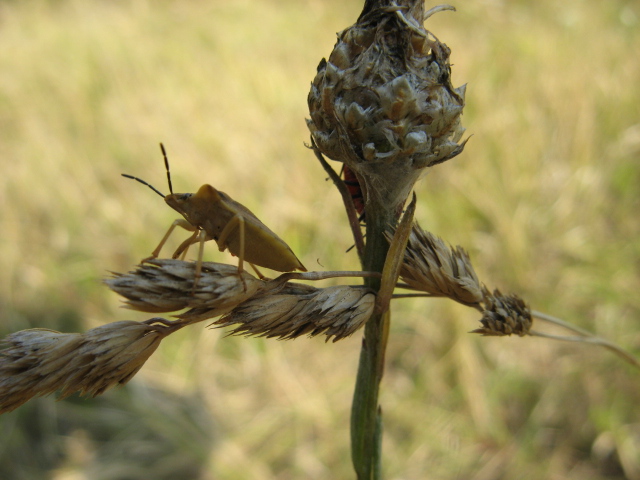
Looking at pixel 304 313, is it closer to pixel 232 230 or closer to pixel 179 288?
pixel 179 288

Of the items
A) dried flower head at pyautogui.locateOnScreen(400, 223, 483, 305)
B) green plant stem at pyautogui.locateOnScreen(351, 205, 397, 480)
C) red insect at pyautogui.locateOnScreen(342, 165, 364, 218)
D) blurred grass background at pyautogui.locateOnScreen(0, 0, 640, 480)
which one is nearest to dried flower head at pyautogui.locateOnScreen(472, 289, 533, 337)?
dried flower head at pyautogui.locateOnScreen(400, 223, 483, 305)

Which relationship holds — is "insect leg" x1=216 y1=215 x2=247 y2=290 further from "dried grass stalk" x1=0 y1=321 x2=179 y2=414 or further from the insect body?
"dried grass stalk" x1=0 y1=321 x2=179 y2=414

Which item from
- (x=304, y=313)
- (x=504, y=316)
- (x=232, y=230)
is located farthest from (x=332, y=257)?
(x=304, y=313)

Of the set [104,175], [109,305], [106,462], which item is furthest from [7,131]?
[106,462]

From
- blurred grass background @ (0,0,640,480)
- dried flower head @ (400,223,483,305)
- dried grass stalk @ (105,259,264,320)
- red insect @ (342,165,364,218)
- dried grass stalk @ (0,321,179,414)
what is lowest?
dried grass stalk @ (0,321,179,414)

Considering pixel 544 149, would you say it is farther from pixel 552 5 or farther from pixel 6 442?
pixel 6 442

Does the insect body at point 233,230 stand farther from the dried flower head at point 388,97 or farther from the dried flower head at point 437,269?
the dried flower head at point 388,97

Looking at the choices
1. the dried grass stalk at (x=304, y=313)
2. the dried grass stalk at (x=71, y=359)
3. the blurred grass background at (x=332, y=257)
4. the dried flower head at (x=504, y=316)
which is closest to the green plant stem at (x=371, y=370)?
the dried grass stalk at (x=304, y=313)
